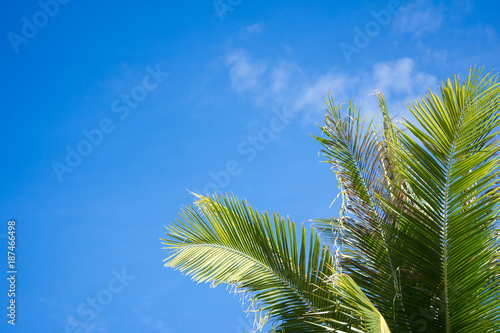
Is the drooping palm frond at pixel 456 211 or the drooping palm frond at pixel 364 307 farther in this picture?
the drooping palm frond at pixel 456 211

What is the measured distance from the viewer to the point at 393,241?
13.3 feet

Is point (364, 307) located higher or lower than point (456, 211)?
lower

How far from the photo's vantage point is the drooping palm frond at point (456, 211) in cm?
342

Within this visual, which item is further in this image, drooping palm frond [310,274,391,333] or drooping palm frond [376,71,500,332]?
drooping palm frond [376,71,500,332]

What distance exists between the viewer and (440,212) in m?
3.55

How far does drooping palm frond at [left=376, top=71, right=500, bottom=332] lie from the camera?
342cm

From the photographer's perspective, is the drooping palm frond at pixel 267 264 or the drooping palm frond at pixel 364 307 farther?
the drooping palm frond at pixel 267 264

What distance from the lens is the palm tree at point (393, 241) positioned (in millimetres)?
3447

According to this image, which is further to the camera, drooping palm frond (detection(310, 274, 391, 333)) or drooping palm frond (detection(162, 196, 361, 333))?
drooping palm frond (detection(162, 196, 361, 333))

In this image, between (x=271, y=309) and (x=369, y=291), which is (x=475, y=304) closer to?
(x=369, y=291)

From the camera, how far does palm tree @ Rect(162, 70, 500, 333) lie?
345cm

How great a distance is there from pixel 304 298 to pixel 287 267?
317mm

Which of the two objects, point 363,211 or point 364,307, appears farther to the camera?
point 363,211

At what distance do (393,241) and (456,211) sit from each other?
71cm
